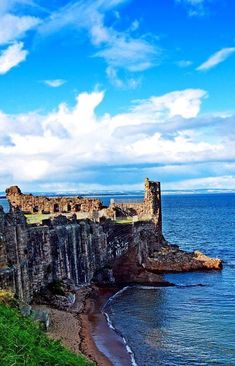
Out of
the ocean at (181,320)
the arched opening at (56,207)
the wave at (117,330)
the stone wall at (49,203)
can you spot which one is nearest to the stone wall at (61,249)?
the wave at (117,330)

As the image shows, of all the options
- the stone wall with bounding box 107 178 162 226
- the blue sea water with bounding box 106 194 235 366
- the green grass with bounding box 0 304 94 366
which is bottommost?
the blue sea water with bounding box 106 194 235 366

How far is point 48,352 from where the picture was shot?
71.8 feet

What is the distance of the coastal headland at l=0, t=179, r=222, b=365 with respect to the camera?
38281 millimetres

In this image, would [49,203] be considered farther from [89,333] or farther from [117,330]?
[89,333]

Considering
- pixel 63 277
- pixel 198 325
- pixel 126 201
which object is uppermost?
pixel 126 201

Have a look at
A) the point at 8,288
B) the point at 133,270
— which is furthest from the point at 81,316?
the point at 133,270

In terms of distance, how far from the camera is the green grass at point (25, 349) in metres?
19.5

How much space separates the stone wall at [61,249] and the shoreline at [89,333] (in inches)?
120

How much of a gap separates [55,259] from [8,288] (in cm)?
1346

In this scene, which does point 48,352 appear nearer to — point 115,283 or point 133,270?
point 115,283

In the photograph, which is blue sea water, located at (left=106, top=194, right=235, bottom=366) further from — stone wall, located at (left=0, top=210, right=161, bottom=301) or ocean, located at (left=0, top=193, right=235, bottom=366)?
stone wall, located at (left=0, top=210, right=161, bottom=301)

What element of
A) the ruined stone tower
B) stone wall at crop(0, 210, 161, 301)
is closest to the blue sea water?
stone wall at crop(0, 210, 161, 301)

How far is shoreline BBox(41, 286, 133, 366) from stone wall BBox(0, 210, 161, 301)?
304cm

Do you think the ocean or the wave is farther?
the ocean
